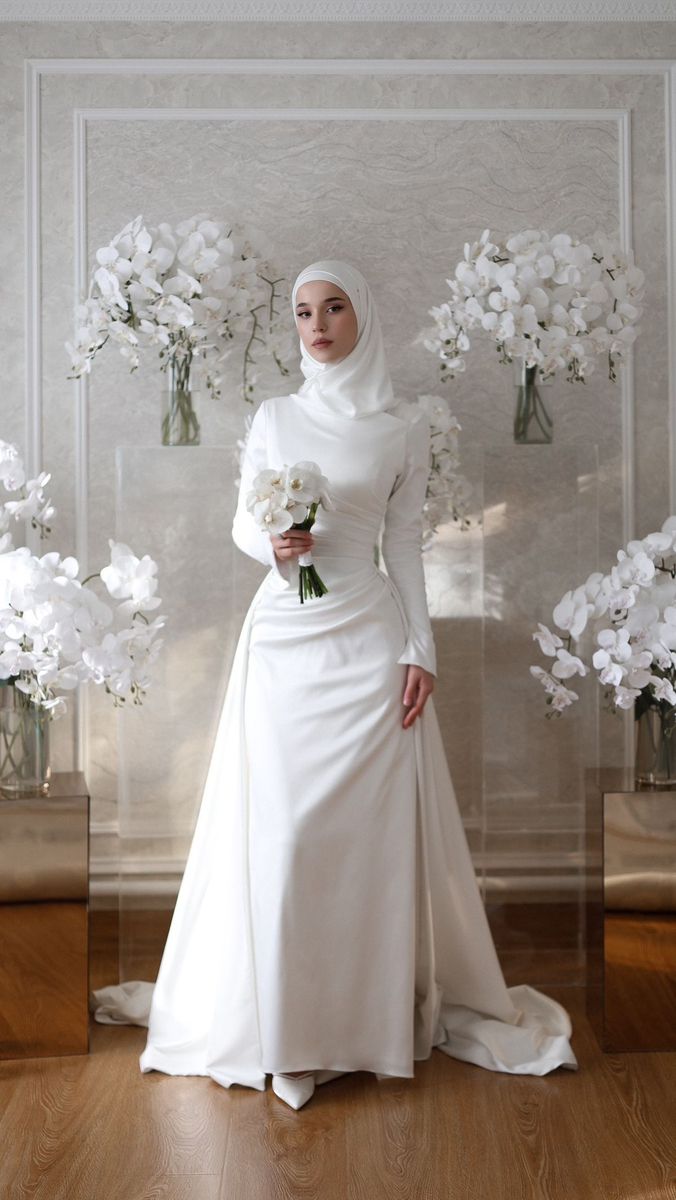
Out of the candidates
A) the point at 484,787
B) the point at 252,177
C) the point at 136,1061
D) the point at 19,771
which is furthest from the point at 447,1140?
the point at 252,177

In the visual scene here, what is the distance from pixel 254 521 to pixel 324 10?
1.82 meters

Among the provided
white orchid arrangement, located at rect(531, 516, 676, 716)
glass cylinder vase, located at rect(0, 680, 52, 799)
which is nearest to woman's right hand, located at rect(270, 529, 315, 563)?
white orchid arrangement, located at rect(531, 516, 676, 716)

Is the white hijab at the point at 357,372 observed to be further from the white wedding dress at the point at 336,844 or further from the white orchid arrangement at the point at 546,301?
the white orchid arrangement at the point at 546,301

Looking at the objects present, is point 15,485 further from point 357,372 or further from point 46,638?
point 357,372

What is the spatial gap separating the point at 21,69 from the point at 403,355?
56.9 inches

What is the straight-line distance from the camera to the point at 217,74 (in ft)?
11.4

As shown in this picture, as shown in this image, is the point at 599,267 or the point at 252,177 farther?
the point at 252,177

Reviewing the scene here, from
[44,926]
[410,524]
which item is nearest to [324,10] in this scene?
[410,524]

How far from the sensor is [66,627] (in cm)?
278

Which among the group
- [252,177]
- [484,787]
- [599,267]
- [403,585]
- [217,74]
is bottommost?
[484,787]

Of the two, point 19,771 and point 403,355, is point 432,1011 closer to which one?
point 19,771

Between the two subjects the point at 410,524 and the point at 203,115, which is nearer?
the point at 410,524

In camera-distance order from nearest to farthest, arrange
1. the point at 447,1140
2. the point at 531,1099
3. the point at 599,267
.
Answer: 1. the point at 447,1140
2. the point at 531,1099
3. the point at 599,267

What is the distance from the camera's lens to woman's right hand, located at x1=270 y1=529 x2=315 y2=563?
266 cm
